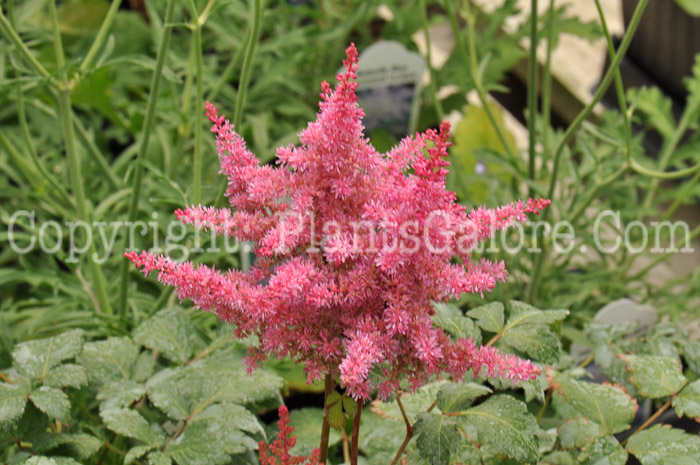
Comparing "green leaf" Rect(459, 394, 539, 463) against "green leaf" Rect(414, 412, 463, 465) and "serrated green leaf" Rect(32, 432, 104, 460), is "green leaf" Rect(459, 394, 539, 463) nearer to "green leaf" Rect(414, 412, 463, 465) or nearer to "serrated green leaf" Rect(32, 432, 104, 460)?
"green leaf" Rect(414, 412, 463, 465)

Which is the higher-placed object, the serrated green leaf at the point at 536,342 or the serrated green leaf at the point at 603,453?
the serrated green leaf at the point at 536,342

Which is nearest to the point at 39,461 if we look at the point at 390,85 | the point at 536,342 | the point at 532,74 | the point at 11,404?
the point at 11,404

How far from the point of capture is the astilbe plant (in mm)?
446

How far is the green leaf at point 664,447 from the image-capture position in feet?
1.83

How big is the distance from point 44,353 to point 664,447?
1.69ft

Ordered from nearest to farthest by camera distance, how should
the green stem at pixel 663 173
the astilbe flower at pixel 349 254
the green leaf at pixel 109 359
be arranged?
1. the astilbe flower at pixel 349 254
2. the green leaf at pixel 109 359
3. the green stem at pixel 663 173

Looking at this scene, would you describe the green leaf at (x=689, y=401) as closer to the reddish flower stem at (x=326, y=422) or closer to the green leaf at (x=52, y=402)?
the reddish flower stem at (x=326, y=422)

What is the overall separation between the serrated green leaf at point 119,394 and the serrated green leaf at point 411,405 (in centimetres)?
21

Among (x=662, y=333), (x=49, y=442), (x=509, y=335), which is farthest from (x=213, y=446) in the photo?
(x=662, y=333)

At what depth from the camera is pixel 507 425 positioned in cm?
53

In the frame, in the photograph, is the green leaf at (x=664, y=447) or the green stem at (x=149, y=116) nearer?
the green leaf at (x=664, y=447)

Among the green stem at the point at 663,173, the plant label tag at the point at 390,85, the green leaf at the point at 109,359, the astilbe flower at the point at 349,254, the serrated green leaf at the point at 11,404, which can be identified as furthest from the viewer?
the plant label tag at the point at 390,85

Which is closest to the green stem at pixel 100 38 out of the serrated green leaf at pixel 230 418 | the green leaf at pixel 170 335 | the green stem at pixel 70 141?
the green stem at pixel 70 141

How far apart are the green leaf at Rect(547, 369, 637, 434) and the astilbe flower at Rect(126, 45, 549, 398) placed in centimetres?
17
